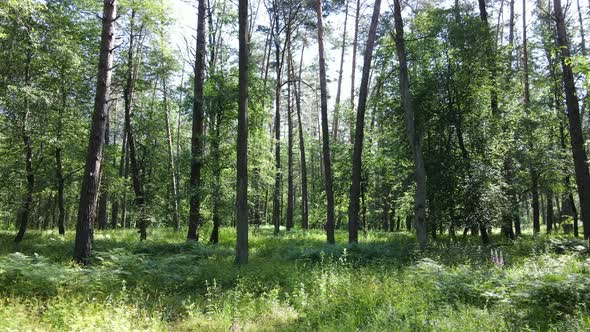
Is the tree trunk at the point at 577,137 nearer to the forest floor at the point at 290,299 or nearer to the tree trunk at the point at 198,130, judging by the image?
the forest floor at the point at 290,299

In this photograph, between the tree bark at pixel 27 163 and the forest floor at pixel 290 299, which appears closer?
the forest floor at pixel 290 299

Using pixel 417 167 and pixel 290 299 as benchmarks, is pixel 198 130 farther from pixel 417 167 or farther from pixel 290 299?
pixel 290 299

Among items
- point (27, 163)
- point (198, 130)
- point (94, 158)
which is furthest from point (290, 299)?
point (27, 163)

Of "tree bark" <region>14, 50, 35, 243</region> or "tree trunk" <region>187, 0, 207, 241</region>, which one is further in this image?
"tree bark" <region>14, 50, 35, 243</region>

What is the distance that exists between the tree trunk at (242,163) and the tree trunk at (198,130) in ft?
13.4

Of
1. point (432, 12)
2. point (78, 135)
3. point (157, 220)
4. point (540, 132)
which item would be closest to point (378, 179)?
point (540, 132)

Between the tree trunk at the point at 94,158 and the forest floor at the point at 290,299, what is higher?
the tree trunk at the point at 94,158

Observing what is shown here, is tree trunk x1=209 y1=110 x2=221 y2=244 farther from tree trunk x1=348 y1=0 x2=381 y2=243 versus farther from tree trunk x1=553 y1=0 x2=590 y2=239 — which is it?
tree trunk x1=553 y1=0 x2=590 y2=239

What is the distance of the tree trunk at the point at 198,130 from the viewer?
1371 cm

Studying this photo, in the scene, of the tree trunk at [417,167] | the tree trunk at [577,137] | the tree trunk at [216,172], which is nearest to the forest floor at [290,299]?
the tree trunk at [417,167]

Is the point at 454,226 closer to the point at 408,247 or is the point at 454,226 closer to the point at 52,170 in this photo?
the point at 408,247

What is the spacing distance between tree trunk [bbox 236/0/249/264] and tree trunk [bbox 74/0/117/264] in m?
3.45

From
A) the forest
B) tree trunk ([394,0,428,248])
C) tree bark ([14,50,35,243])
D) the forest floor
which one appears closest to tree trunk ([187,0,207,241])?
the forest

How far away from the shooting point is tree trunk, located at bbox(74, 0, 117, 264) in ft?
28.1
